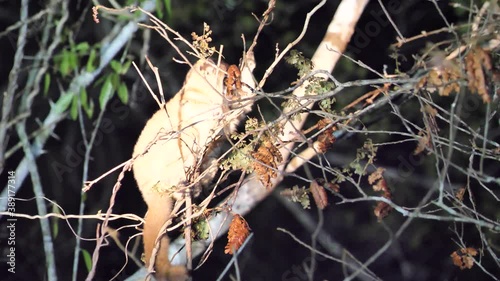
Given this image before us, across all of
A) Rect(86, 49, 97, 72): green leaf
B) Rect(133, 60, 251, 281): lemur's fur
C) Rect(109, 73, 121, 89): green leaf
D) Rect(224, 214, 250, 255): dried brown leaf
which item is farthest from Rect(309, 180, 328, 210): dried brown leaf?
Rect(86, 49, 97, 72): green leaf

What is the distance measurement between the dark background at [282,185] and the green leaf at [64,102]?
280 mm

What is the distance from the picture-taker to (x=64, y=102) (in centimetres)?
299

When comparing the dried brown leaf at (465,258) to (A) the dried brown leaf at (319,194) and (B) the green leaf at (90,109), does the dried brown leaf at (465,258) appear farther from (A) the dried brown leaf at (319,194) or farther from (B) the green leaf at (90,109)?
(B) the green leaf at (90,109)

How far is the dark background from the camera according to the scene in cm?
330

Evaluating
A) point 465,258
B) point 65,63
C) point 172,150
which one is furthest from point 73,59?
point 465,258

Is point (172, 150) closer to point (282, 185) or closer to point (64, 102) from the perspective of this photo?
point (64, 102)

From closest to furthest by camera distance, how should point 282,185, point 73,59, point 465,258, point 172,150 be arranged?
point 465,258 < point 172,150 < point 73,59 < point 282,185

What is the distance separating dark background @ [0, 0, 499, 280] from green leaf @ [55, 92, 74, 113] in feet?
0.92

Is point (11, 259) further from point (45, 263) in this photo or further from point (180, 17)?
point (180, 17)

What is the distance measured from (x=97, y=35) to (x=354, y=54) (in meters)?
1.71

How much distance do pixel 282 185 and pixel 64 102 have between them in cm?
168

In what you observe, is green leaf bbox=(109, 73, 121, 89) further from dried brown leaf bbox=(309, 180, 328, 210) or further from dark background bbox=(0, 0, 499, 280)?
dried brown leaf bbox=(309, 180, 328, 210)

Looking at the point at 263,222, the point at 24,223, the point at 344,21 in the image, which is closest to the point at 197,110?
the point at 344,21

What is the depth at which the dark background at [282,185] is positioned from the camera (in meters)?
3.30
